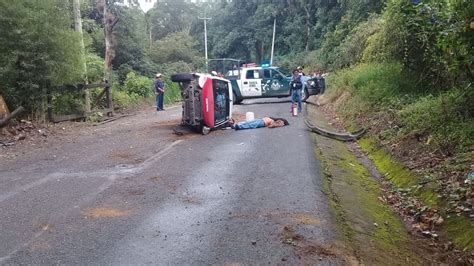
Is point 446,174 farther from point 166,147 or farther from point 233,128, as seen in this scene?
point 233,128

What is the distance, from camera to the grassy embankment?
19.9ft

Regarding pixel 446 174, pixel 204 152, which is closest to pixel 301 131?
pixel 204 152

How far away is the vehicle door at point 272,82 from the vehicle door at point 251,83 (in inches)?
10.2

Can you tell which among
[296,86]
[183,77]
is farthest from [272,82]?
[183,77]

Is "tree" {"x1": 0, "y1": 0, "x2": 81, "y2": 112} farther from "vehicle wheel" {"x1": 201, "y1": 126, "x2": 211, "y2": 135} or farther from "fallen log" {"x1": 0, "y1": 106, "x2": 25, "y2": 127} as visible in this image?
"vehicle wheel" {"x1": 201, "y1": 126, "x2": 211, "y2": 135}

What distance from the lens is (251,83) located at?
78.4 ft

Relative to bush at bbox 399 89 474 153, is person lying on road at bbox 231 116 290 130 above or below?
below

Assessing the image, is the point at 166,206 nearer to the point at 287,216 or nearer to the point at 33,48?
the point at 287,216

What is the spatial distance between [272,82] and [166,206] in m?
18.2

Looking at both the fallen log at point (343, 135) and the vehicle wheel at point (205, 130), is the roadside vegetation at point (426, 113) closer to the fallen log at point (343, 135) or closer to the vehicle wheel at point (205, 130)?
the fallen log at point (343, 135)

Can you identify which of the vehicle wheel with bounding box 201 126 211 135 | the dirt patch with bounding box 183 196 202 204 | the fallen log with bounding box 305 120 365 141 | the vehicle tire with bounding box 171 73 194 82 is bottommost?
the dirt patch with bounding box 183 196 202 204

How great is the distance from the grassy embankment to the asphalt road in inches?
59.7

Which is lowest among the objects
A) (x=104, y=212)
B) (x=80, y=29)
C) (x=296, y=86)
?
(x=104, y=212)

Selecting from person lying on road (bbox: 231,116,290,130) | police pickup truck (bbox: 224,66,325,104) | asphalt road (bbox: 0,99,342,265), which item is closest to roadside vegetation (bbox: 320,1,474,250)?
asphalt road (bbox: 0,99,342,265)
